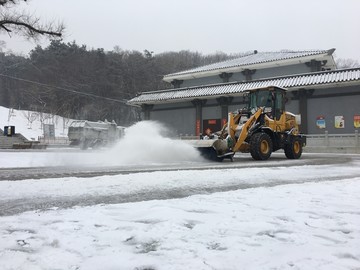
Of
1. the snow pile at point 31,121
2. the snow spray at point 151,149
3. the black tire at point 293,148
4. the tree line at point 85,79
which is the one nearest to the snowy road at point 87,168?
the snow spray at point 151,149

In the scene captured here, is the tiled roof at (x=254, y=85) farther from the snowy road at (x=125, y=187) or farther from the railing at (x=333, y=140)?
the snowy road at (x=125, y=187)

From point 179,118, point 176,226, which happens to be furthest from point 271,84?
point 176,226

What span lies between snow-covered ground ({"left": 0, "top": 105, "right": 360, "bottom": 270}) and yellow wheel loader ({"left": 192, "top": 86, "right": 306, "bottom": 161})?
301 inches

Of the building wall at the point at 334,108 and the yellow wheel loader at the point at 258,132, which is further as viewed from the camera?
the building wall at the point at 334,108

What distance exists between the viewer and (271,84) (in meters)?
28.2

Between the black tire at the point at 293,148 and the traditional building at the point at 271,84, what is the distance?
241 inches

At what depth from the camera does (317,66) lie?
3066 cm

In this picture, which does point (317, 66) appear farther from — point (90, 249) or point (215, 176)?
point (90, 249)

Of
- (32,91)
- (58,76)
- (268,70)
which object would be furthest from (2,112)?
(268,70)

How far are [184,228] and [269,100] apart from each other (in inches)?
534

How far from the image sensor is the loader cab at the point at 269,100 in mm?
16859

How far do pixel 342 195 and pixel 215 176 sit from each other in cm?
307

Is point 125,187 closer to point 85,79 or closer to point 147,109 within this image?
point 147,109

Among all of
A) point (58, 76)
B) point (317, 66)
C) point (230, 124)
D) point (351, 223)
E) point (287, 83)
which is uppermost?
point (58, 76)
